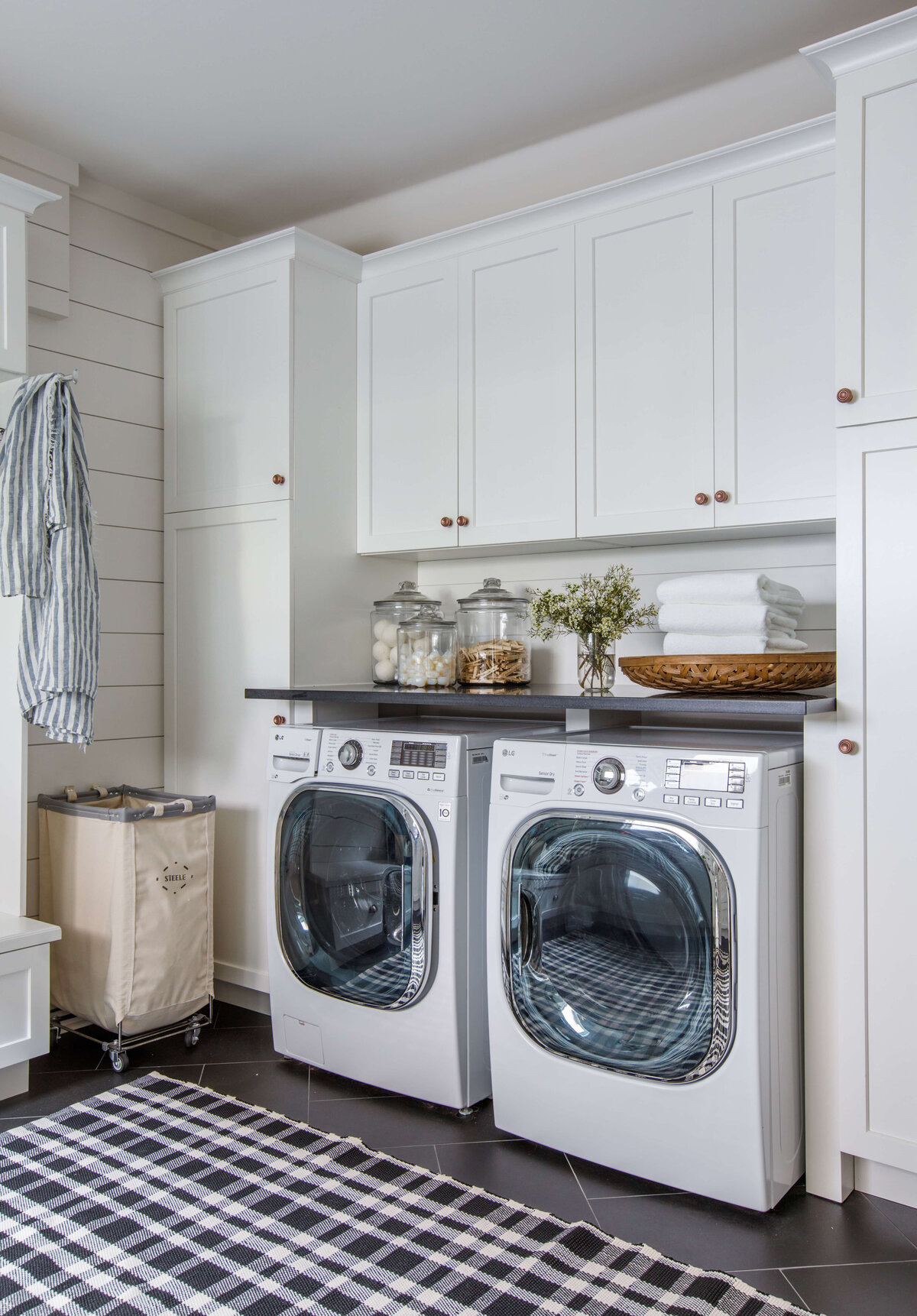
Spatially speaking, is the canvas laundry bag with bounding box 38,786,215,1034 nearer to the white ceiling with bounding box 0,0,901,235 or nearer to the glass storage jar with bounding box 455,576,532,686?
the glass storage jar with bounding box 455,576,532,686

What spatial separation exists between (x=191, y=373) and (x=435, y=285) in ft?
2.82

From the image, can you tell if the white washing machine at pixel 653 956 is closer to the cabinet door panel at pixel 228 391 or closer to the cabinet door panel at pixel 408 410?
the cabinet door panel at pixel 408 410

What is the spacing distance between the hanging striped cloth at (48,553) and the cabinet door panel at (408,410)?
2.86 ft

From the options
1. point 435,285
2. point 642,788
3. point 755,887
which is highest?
point 435,285

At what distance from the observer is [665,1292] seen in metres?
1.62

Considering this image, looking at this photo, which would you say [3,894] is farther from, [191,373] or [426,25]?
[426,25]

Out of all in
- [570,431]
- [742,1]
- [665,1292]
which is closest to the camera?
[665,1292]

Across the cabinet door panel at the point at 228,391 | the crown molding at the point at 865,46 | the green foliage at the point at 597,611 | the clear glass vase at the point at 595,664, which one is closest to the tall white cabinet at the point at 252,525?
the cabinet door panel at the point at 228,391

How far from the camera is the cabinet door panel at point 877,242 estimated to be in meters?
1.83

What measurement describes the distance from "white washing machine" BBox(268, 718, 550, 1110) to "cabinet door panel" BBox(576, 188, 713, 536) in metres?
0.65

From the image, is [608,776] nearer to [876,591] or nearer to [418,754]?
[418,754]

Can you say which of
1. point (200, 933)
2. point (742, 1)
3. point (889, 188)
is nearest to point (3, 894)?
point (200, 933)

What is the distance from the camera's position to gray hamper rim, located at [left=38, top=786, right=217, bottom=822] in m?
2.61

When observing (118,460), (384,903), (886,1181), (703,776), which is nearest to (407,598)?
(384,903)
